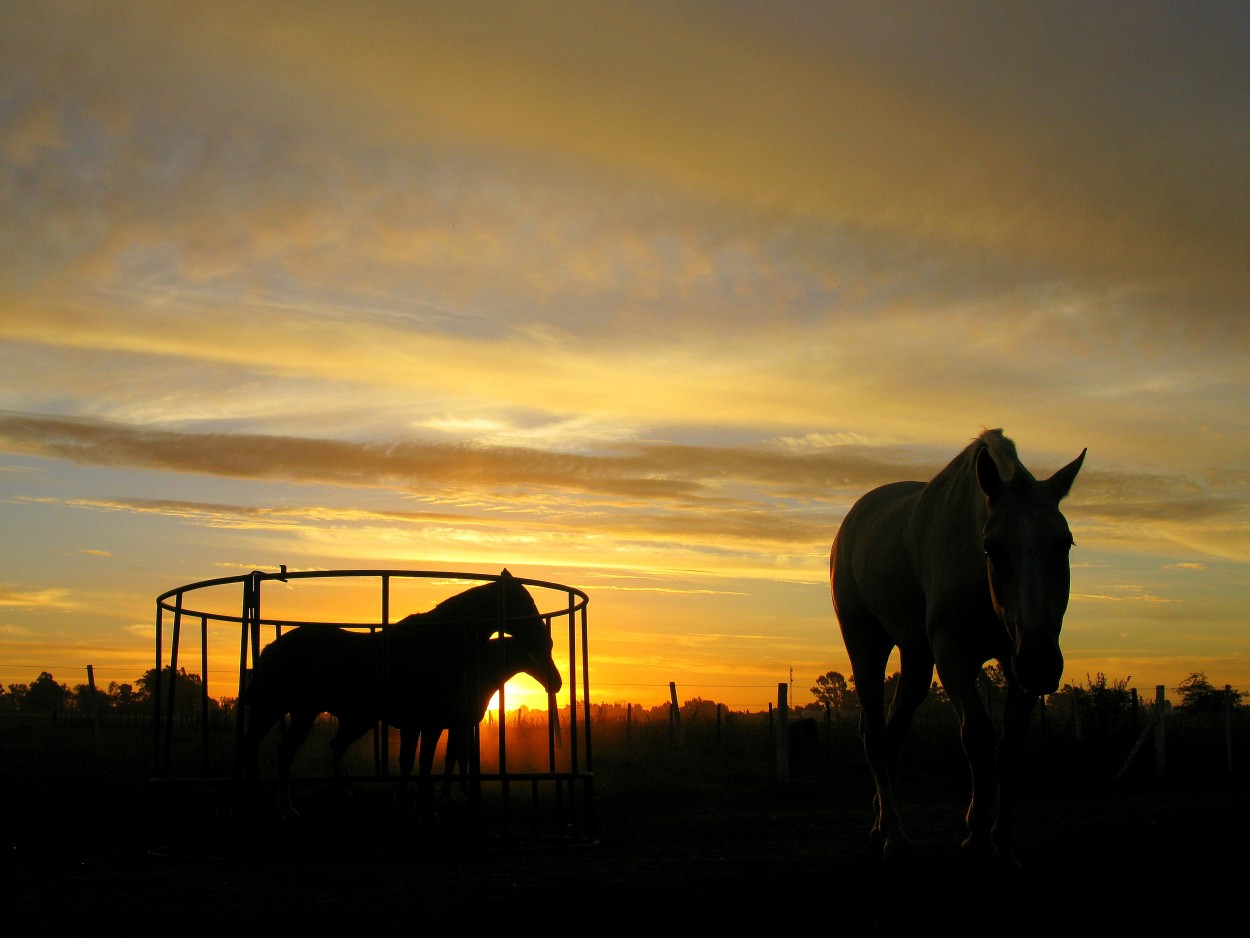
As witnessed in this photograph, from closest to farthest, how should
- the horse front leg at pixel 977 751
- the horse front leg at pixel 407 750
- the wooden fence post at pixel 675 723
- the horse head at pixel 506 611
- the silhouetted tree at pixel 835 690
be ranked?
the horse front leg at pixel 977 751
the horse head at pixel 506 611
the horse front leg at pixel 407 750
the wooden fence post at pixel 675 723
the silhouetted tree at pixel 835 690

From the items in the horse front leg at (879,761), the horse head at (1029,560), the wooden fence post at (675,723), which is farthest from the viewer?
the wooden fence post at (675,723)

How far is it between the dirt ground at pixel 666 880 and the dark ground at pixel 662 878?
0.06ft

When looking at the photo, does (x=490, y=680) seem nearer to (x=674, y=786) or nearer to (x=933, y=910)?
(x=933, y=910)

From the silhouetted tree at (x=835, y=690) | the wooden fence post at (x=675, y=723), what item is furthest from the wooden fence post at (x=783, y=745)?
the silhouetted tree at (x=835, y=690)

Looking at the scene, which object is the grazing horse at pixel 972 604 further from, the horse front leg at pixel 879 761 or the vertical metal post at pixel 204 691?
the vertical metal post at pixel 204 691

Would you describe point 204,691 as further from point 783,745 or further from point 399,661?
point 783,745

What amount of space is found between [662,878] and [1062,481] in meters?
3.47

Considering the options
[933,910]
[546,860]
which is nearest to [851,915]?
[933,910]

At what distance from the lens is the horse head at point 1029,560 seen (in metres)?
5.51

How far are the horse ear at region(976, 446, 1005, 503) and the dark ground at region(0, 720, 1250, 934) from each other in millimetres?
2194

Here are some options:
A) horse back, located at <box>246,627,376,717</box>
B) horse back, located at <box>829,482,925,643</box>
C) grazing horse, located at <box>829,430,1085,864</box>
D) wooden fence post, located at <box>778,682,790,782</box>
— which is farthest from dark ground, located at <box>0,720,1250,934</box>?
wooden fence post, located at <box>778,682,790,782</box>

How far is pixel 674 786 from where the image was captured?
61.9 feet

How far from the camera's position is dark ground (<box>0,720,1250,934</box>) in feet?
17.6

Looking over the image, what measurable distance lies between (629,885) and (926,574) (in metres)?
2.79
